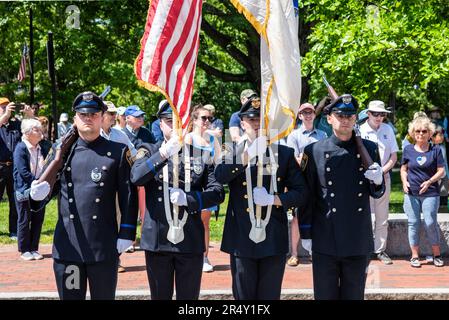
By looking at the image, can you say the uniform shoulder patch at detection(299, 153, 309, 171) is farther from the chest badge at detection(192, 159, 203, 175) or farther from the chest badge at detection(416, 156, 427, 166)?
the chest badge at detection(416, 156, 427, 166)

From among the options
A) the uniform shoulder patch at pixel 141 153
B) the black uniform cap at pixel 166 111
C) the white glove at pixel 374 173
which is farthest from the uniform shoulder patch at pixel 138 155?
the white glove at pixel 374 173

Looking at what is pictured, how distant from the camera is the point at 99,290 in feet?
18.2

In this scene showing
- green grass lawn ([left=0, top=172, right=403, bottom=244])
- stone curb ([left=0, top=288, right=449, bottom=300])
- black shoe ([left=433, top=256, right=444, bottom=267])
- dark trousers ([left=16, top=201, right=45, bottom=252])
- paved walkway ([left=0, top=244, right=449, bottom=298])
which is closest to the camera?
stone curb ([left=0, top=288, right=449, bottom=300])

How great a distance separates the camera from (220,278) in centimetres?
865

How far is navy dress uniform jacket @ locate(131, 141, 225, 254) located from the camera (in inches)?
222

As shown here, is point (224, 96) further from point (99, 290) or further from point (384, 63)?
point (99, 290)

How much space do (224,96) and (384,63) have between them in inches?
746

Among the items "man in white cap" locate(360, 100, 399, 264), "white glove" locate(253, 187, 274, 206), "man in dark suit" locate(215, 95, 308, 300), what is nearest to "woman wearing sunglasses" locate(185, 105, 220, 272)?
"man in dark suit" locate(215, 95, 308, 300)

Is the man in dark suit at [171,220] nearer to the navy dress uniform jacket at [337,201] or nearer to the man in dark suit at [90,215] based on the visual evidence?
the man in dark suit at [90,215]

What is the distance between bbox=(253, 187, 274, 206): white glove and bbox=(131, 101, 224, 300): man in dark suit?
361 mm

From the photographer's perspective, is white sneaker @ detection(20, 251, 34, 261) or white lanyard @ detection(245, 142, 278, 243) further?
white sneaker @ detection(20, 251, 34, 261)

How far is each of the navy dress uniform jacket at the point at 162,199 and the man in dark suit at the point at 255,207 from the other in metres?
0.20

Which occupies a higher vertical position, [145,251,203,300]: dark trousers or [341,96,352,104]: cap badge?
[341,96,352,104]: cap badge
